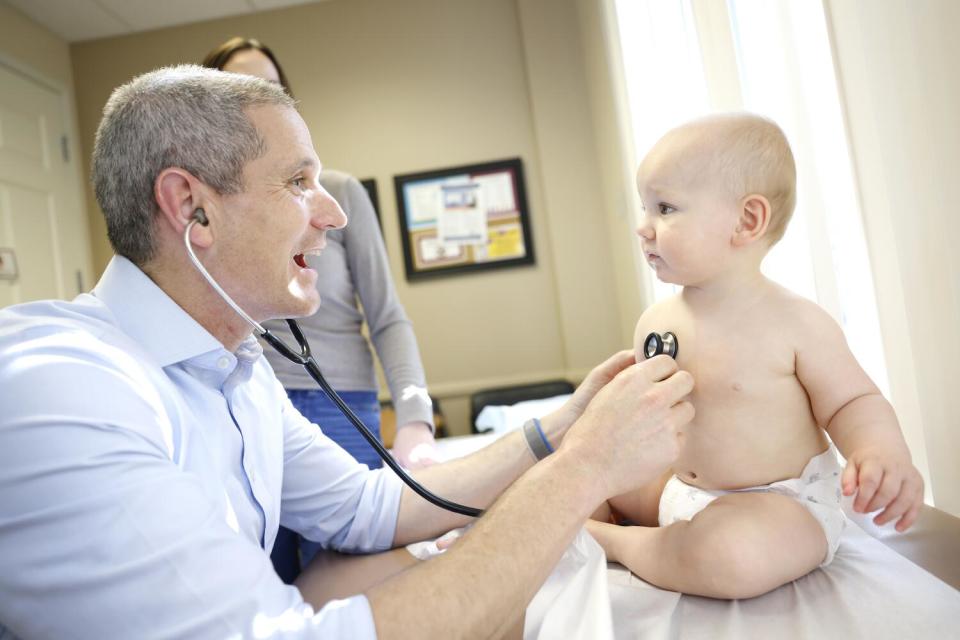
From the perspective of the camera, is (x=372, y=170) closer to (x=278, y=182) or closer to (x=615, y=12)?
(x=615, y=12)

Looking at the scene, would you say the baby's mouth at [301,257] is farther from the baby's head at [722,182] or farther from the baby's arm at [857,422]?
the baby's arm at [857,422]

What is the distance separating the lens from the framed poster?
3.91 meters

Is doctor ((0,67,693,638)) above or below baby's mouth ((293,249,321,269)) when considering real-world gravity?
Result: below

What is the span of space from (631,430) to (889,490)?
0.28 metres

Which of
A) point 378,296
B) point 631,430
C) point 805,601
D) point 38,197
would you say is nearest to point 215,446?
point 631,430

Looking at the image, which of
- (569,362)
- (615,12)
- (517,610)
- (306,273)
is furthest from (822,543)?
(569,362)

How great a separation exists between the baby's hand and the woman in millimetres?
889

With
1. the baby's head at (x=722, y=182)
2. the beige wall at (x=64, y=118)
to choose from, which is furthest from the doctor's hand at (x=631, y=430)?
the beige wall at (x=64, y=118)

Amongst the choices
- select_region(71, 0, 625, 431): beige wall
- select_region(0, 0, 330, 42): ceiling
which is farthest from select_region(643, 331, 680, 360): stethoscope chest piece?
select_region(0, 0, 330, 42): ceiling

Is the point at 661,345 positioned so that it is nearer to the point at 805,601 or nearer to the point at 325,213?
the point at 805,601

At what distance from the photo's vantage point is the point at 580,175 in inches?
152

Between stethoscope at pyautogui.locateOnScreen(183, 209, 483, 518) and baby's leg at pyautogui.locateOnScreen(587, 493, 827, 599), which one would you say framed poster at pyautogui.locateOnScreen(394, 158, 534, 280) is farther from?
baby's leg at pyautogui.locateOnScreen(587, 493, 827, 599)

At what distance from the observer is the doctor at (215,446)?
55 centimetres

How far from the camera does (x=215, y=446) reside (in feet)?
2.71
